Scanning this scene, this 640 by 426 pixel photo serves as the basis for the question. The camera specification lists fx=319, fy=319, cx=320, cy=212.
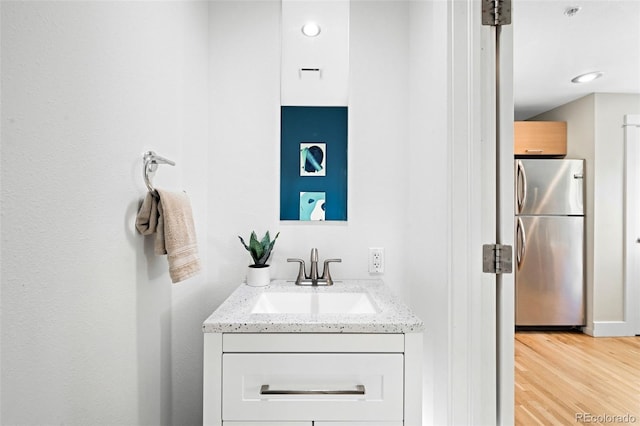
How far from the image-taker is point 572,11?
1.86m

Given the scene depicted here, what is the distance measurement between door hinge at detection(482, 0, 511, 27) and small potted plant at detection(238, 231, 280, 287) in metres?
1.17

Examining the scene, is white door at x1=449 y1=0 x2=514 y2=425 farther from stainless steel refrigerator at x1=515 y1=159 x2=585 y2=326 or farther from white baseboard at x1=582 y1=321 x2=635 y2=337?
white baseboard at x1=582 y1=321 x2=635 y2=337

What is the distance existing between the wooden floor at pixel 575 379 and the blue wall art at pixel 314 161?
1754mm

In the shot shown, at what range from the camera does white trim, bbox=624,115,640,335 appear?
3146 mm

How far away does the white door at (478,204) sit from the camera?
108 centimetres

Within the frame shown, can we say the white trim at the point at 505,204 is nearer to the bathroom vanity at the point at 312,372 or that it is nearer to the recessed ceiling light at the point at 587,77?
the bathroom vanity at the point at 312,372

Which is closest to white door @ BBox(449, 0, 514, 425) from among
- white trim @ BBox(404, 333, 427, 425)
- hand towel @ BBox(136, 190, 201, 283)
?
white trim @ BBox(404, 333, 427, 425)

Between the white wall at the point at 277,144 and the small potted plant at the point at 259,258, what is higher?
the white wall at the point at 277,144

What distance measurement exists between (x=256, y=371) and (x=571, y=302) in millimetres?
3613

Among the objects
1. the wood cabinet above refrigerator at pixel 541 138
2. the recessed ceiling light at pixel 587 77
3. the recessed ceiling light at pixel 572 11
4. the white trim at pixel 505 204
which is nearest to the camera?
the white trim at pixel 505 204

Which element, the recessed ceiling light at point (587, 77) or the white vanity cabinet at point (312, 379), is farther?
the recessed ceiling light at point (587, 77)

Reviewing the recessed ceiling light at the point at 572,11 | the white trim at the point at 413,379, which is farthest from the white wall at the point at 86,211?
the recessed ceiling light at the point at 572,11

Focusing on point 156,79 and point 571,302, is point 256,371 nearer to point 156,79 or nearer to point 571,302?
point 156,79

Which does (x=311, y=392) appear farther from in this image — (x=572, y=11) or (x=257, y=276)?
(x=572, y=11)
